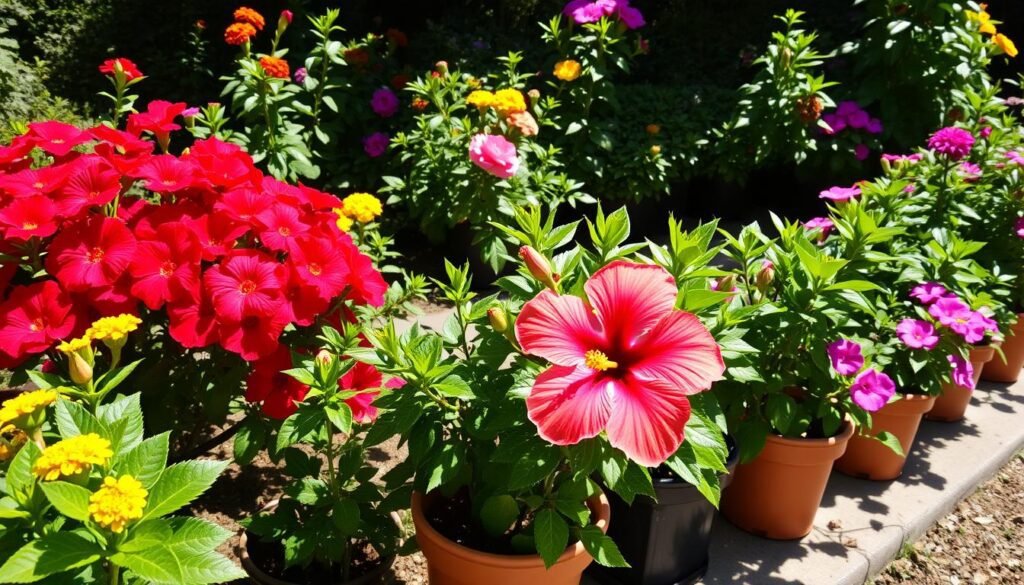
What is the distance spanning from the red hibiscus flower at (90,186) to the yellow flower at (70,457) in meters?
0.68

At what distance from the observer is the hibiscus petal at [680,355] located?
3.76 feet

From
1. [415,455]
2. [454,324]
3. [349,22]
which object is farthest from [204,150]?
[349,22]

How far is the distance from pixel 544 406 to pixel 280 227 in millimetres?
770

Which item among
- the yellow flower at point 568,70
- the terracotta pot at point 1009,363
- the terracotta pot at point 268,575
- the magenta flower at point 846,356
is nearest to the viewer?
the terracotta pot at point 268,575

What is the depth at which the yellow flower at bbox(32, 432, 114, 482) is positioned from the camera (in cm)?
98

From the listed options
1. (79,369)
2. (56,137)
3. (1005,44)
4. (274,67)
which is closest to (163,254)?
(79,369)

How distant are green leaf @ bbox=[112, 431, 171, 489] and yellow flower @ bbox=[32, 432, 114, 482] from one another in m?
0.10

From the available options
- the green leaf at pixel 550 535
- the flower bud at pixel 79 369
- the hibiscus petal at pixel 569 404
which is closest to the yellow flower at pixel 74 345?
the flower bud at pixel 79 369

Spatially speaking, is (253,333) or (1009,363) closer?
(253,333)

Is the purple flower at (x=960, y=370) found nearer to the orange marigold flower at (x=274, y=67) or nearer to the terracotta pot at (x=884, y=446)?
the terracotta pot at (x=884, y=446)

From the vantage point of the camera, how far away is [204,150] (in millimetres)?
1800

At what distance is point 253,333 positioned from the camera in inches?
59.5

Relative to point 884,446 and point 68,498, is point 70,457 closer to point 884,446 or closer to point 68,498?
point 68,498

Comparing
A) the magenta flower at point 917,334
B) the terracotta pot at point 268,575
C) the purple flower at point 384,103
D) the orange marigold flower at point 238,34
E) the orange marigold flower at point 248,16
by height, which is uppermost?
the orange marigold flower at point 248,16
